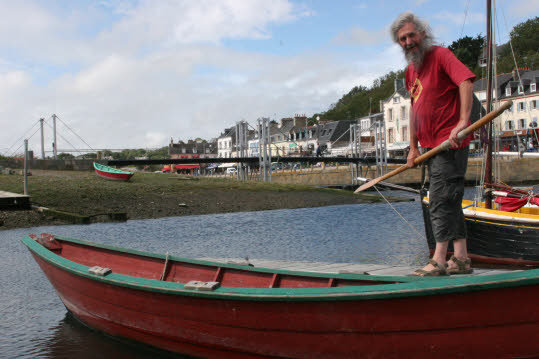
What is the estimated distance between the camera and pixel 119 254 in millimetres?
7660

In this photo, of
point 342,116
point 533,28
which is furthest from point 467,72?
point 342,116

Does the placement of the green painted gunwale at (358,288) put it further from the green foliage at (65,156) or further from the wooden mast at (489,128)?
the green foliage at (65,156)

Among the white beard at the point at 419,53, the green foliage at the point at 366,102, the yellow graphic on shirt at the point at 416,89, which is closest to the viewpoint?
the white beard at the point at 419,53

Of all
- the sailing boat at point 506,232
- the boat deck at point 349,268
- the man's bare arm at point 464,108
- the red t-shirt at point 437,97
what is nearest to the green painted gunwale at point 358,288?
the boat deck at point 349,268

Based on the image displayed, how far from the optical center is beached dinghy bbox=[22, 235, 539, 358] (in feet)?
12.3

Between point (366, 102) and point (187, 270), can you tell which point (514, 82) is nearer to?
point (366, 102)

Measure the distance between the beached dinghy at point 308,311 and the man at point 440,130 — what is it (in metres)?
0.54

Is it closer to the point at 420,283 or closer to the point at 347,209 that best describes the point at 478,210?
the point at 420,283

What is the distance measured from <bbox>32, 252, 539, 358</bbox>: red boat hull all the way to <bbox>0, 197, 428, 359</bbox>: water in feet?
3.27

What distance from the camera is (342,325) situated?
14.2 feet

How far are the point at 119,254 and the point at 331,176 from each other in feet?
193

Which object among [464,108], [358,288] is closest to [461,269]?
[358,288]

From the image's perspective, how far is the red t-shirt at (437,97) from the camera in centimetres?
464

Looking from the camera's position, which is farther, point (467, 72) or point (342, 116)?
point (342, 116)
